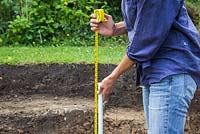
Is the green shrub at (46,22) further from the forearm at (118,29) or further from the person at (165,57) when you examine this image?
the person at (165,57)

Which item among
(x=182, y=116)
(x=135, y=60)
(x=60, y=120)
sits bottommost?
(x=60, y=120)

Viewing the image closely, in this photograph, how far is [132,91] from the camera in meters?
5.79

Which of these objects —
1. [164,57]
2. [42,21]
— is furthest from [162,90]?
[42,21]

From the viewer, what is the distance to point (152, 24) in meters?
2.38

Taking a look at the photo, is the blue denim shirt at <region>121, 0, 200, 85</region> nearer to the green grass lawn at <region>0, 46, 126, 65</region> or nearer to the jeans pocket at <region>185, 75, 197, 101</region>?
the jeans pocket at <region>185, 75, 197, 101</region>

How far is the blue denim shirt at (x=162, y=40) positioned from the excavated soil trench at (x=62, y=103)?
2.53m

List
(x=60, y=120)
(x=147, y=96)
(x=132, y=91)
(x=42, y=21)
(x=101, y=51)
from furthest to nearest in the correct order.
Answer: (x=42, y=21), (x=101, y=51), (x=132, y=91), (x=60, y=120), (x=147, y=96)

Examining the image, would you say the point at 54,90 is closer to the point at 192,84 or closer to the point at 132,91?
the point at 132,91

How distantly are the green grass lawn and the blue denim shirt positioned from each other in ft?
15.3

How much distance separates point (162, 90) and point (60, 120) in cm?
272

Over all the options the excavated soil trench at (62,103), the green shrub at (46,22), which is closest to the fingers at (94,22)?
the excavated soil trench at (62,103)

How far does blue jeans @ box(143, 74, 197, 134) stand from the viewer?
2.43m

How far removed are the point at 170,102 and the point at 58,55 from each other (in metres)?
5.43

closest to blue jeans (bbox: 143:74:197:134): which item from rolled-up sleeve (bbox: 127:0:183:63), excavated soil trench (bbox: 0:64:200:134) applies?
rolled-up sleeve (bbox: 127:0:183:63)
